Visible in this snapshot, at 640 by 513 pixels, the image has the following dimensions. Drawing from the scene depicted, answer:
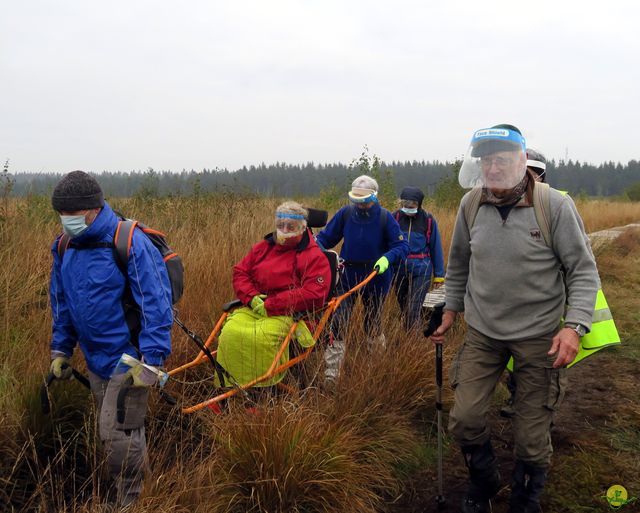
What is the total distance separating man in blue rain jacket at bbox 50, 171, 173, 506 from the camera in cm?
300

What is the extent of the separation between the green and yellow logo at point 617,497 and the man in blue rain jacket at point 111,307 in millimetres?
2695

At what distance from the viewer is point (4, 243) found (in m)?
6.20

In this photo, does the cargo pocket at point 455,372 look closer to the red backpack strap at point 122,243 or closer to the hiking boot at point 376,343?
the hiking boot at point 376,343

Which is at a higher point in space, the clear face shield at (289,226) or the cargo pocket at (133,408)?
the clear face shield at (289,226)

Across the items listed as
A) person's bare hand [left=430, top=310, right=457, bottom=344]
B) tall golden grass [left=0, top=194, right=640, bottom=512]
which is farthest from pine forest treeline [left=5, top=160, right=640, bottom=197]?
person's bare hand [left=430, top=310, right=457, bottom=344]

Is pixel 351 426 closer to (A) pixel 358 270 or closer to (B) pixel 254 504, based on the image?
(B) pixel 254 504

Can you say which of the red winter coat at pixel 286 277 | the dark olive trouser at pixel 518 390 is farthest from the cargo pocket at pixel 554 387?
the red winter coat at pixel 286 277

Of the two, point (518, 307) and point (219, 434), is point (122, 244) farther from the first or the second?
point (518, 307)

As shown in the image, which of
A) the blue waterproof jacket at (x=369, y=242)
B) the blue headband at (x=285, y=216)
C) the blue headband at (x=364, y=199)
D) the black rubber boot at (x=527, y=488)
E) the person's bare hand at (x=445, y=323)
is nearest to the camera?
the black rubber boot at (x=527, y=488)

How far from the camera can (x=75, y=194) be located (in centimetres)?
298

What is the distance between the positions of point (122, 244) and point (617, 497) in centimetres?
317

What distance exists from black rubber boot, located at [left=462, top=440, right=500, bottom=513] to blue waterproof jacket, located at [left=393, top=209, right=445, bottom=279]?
10.6ft

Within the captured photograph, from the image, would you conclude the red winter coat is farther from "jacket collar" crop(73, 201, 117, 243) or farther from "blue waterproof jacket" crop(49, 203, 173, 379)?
"jacket collar" crop(73, 201, 117, 243)

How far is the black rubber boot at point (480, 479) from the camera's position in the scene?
3.28 m
